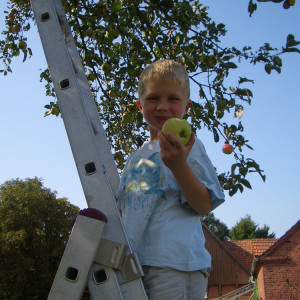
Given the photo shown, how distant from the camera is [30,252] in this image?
22.1 metres

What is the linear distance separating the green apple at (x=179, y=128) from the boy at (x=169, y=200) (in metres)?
0.04

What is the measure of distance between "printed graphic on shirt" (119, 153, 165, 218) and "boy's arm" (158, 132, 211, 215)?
0.14 m

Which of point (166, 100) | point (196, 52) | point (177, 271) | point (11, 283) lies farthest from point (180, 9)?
point (11, 283)

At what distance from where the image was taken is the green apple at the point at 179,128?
1.32 m

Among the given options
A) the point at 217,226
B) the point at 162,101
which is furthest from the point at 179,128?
the point at 217,226

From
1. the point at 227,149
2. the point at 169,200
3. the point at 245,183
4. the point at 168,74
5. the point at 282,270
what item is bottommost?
the point at 282,270

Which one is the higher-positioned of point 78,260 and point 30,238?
point 30,238

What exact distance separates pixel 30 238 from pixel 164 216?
22942 mm

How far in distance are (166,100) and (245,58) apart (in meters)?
2.48

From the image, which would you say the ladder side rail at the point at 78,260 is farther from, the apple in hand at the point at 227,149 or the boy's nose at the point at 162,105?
the apple in hand at the point at 227,149

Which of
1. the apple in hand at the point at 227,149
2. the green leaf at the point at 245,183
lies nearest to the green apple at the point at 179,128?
the green leaf at the point at 245,183

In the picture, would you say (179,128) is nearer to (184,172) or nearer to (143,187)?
(184,172)

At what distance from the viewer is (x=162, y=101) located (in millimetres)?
1578

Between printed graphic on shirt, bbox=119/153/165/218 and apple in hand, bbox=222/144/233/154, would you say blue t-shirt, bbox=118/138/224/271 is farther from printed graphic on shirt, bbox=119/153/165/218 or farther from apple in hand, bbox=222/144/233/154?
apple in hand, bbox=222/144/233/154
